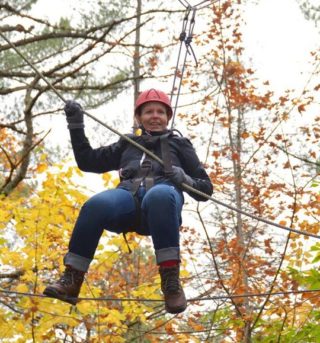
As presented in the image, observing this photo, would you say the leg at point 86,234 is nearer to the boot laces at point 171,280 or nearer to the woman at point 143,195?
the woman at point 143,195

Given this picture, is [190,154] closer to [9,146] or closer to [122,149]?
[122,149]

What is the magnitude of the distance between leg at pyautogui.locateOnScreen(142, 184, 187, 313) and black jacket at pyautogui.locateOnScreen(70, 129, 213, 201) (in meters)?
0.26

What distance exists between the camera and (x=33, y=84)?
A: 641 cm

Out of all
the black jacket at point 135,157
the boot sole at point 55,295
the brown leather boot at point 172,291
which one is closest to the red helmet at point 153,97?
the black jacket at point 135,157

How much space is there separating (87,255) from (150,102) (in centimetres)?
100

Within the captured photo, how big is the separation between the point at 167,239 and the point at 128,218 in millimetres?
286

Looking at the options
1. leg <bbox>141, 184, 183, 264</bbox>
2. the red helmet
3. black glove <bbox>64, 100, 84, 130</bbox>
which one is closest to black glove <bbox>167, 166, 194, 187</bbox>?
leg <bbox>141, 184, 183, 264</bbox>

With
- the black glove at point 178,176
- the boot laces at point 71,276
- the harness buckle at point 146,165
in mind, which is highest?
the harness buckle at point 146,165

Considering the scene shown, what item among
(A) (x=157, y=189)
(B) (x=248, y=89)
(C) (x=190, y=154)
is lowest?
(A) (x=157, y=189)

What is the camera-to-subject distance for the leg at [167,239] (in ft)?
10.3

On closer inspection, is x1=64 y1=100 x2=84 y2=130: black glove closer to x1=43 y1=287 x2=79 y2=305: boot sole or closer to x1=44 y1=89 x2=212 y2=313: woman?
x1=44 y1=89 x2=212 y2=313: woman

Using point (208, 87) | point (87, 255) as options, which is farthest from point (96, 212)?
point (208, 87)

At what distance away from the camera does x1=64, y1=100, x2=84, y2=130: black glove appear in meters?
3.47

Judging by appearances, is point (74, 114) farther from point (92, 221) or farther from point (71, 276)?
point (71, 276)
